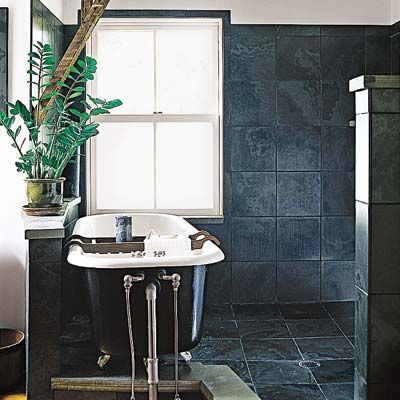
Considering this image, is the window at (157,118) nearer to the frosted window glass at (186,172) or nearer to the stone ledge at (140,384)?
the frosted window glass at (186,172)

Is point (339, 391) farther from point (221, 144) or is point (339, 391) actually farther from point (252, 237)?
point (221, 144)

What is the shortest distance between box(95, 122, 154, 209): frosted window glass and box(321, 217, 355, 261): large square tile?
4.28ft

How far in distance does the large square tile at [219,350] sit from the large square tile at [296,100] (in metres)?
1.80

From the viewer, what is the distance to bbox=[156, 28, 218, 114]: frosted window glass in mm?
5469

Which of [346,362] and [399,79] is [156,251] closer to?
[346,362]

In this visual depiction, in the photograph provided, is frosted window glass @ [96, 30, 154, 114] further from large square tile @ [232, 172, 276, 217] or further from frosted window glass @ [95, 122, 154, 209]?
large square tile @ [232, 172, 276, 217]

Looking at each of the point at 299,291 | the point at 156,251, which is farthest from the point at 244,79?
the point at 156,251

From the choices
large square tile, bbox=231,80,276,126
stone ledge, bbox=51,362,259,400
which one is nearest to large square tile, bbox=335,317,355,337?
stone ledge, bbox=51,362,259,400

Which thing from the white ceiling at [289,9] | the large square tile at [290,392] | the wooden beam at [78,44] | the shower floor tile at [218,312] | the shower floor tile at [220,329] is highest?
the white ceiling at [289,9]

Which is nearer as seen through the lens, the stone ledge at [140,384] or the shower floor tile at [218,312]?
the stone ledge at [140,384]

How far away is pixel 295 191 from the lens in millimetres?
5477

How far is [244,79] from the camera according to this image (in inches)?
213

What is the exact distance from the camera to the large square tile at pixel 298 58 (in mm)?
5422

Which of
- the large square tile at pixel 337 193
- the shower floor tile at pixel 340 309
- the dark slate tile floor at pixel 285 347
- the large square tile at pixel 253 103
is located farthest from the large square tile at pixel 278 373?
the large square tile at pixel 253 103
